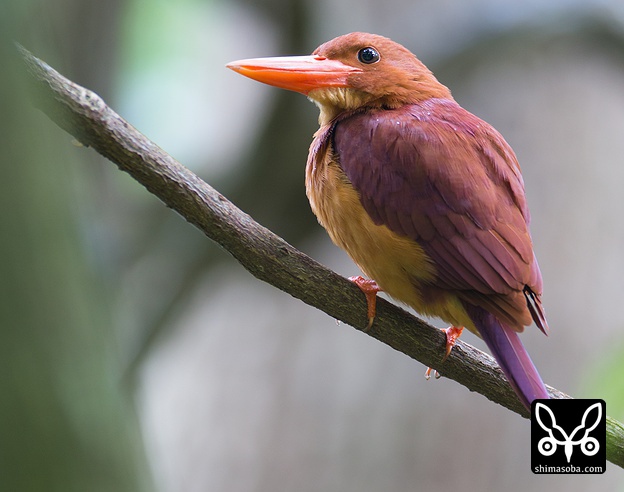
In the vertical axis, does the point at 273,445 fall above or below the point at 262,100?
below

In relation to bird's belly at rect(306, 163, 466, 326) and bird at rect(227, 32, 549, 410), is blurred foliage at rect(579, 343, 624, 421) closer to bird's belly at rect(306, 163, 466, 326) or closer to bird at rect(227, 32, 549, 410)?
bird at rect(227, 32, 549, 410)

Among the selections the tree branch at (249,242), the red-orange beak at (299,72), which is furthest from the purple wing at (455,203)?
the red-orange beak at (299,72)

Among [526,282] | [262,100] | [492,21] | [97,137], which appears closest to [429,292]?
[526,282]

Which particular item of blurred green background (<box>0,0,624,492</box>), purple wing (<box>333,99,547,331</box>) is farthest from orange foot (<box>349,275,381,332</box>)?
blurred green background (<box>0,0,624,492</box>)

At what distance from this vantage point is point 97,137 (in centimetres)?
181

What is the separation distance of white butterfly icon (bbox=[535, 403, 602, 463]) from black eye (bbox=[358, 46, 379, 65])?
1.34m

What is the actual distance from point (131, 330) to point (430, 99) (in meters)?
2.78

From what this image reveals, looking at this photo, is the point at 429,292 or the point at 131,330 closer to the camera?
the point at 429,292

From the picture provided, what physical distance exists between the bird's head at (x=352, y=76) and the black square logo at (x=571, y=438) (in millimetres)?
1119

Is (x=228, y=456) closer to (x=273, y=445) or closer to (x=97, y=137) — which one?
(x=273, y=445)

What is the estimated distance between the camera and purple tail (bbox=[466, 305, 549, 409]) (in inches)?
77.6

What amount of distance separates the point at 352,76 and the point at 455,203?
706 millimetres

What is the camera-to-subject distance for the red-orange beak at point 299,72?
2.57 metres

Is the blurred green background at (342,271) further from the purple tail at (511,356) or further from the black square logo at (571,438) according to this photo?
the purple tail at (511,356)
